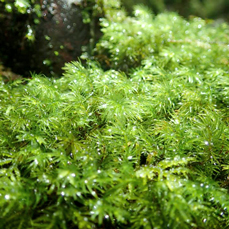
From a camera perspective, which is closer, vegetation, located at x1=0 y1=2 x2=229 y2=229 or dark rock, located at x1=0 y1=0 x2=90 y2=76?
vegetation, located at x1=0 y1=2 x2=229 y2=229

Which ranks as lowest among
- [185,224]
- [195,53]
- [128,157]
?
[185,224]

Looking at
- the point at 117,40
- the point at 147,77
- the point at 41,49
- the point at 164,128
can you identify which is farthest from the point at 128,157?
the point at 41,49

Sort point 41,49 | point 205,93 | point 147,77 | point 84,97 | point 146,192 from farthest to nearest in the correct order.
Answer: point 41,49 → point 147,77 → point 205,93 → point 84,97 → point 146,192

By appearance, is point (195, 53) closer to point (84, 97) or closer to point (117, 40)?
point (117, 40)

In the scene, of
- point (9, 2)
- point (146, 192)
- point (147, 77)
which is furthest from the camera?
point (9, 2)

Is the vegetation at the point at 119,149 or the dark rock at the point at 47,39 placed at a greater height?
the dark rock at the point at 47,39

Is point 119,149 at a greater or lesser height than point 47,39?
lesser

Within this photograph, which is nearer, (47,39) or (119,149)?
(119,149)

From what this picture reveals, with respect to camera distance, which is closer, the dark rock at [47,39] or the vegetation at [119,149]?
the vegetation at [119,149]
